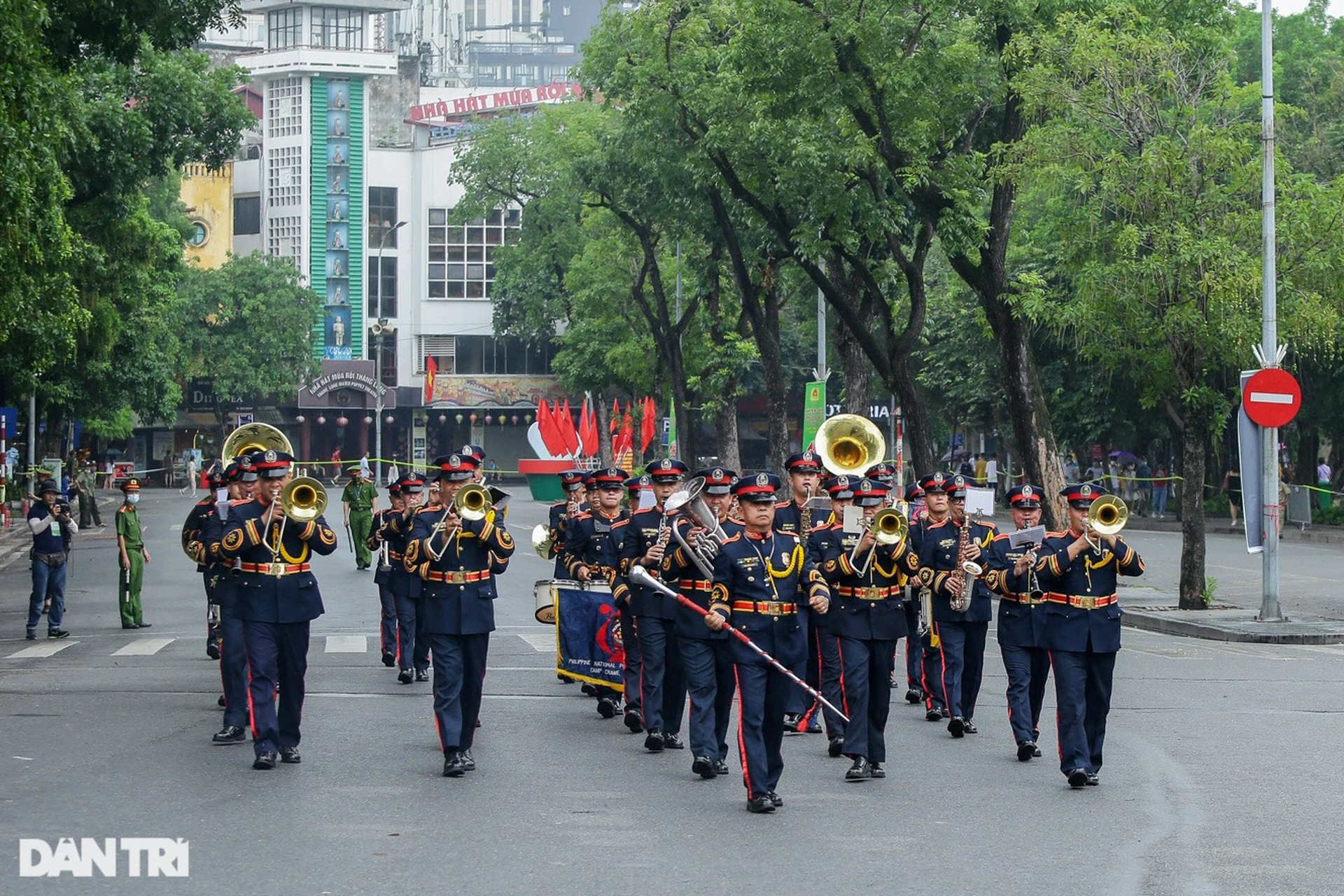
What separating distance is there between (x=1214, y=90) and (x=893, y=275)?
10094mm

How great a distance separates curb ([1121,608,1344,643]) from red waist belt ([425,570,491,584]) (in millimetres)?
12151

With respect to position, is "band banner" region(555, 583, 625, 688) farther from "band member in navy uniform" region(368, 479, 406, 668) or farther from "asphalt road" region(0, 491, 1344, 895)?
"band member in navy uniform" region(368, 479, 406, 668)

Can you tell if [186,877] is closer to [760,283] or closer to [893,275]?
[893,275]

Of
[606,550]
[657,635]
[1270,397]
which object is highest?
[1270,397]

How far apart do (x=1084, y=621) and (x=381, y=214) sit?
252 feet

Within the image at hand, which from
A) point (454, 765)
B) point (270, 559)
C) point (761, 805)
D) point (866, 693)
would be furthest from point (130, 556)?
point (761, 805)

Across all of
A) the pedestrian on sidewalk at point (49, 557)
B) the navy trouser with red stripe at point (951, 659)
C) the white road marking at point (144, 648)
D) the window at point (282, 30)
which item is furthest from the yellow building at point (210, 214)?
the navy trouser with red stripe at point (951, 659)

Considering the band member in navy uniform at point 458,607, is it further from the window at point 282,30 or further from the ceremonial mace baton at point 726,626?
the window at point 282,30

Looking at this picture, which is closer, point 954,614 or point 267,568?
point 267,568

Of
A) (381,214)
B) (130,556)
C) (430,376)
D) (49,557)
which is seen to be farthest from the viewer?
(381,214)

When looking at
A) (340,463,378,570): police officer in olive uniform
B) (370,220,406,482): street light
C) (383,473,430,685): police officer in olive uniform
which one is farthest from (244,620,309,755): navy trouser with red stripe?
(370,220,406,482): street light

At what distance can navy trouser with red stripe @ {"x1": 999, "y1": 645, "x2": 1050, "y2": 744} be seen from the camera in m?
11.7

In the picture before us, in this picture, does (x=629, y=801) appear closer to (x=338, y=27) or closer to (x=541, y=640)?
(x=541, y=640)

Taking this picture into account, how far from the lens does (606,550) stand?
1396 cm
